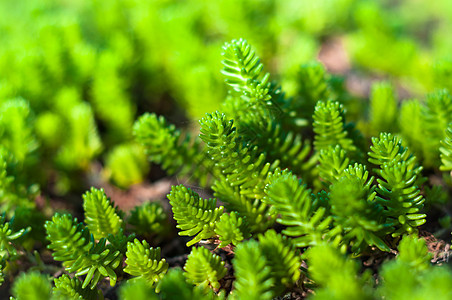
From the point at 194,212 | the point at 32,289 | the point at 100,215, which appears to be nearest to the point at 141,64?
the point at 100,215

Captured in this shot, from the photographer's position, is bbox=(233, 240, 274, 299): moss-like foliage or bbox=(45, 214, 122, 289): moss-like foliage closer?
bbox=(233, 240, 274, 299): moss-like foliage

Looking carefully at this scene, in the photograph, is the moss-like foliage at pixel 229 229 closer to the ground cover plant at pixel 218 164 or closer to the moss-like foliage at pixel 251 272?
the ground cover plant at pixel 218 164

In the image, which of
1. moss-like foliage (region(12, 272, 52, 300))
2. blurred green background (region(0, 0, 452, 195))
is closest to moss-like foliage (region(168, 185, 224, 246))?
moss-like foliage (region(12, 272, 52, 300))

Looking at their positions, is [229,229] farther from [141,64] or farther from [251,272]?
[141,64]

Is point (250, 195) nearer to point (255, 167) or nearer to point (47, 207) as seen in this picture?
point (255, 167)

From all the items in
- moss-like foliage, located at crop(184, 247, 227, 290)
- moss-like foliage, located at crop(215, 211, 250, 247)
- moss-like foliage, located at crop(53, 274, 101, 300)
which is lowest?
moss-like foliage, located at crop(53, 274, 101, 300)

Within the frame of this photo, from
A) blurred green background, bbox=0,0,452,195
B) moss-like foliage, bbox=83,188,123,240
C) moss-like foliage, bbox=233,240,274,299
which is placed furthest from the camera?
blurred green background, bbox=0,0,452,195

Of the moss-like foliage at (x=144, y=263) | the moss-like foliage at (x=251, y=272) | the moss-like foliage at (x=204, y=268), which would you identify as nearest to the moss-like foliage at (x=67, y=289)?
the moss-like foliage at (x=144, y=263)

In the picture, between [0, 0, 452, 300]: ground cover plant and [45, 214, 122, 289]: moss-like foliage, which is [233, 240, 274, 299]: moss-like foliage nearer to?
[0, 0, 452, 300]: ground cover plant

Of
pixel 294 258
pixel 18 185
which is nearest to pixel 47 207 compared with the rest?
pixel 18 185
